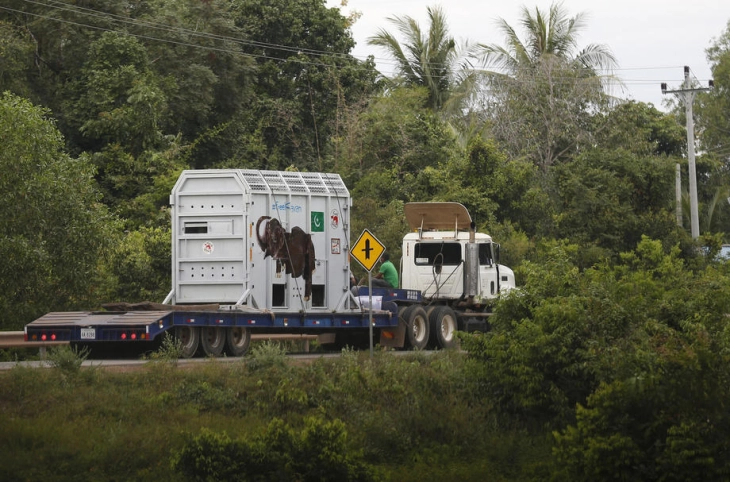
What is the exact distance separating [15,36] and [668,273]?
2569cm

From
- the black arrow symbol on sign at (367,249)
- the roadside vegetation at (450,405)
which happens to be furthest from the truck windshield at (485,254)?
the roadside vegetation at (450,405)

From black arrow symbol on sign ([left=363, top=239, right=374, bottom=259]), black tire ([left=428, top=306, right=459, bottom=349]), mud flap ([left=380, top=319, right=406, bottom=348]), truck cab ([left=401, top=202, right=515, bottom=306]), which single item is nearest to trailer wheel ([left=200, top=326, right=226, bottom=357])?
black arrow symbol on sign ([left=363, top=239, right=374, bottom=259])

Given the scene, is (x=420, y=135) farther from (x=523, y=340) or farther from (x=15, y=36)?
(x=523, y=340)

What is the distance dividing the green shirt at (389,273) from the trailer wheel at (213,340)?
5.56m

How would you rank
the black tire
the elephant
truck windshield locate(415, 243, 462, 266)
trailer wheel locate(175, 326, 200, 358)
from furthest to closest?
truck windshield locate(415, 243, 462, 266), the black tire, the elephant, trailer wheel locate(175, 326, 200, 358)

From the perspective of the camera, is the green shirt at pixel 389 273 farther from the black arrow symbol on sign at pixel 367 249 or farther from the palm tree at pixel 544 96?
the palm tree at pixel 544 96

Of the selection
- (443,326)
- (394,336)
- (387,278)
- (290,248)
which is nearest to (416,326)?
(394,336)

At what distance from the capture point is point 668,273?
22.6m

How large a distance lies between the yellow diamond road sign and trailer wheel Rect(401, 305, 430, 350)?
3581mm

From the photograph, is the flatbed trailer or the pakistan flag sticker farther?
the pakistan flag sticker

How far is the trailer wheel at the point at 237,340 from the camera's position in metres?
21.5

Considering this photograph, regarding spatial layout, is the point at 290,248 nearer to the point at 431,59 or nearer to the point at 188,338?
the point at 188,338

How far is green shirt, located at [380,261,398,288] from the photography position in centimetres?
2589

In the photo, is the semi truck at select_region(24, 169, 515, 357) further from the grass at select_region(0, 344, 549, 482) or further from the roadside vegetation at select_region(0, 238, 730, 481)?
the grass at select_region(0, 344, 549, 482)
